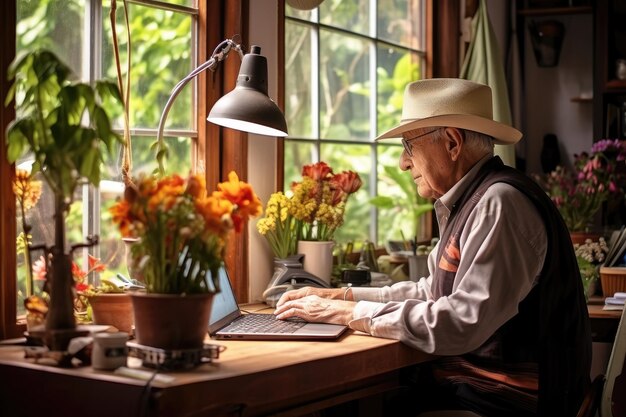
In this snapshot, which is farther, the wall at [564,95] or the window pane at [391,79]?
the wall at [564,95]

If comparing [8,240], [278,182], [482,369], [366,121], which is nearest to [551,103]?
[366,121]

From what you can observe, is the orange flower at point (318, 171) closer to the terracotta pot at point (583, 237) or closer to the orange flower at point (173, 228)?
the orange flower at point (173, 228)

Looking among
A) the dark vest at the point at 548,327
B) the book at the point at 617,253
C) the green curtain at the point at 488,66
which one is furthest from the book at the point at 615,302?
the green curtain at the point at 488,66

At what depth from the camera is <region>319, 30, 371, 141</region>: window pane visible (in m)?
4.07

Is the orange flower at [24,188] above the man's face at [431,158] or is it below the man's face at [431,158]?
below

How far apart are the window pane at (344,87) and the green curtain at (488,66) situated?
681 millimetres

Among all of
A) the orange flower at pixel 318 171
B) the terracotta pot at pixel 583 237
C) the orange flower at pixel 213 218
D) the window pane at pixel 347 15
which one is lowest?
the terracotta pot at pixel 583 237

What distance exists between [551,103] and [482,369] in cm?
309

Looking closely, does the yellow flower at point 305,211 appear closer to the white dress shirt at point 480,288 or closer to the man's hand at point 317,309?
the man's hand at point 317,309

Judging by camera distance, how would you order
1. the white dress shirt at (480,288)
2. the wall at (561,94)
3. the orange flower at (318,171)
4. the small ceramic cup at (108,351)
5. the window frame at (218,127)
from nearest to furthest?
the small ceramic cup at (108,351)
the white dress shirt at (480,288)
the window frame at (218,127)
the orange flower at (318,171)
the wall at (561,94)

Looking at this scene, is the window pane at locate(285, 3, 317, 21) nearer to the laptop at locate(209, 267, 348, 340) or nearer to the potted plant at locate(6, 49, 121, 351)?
the laptop at locate(209, 267, 348, 340)

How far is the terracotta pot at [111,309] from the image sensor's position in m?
2.54

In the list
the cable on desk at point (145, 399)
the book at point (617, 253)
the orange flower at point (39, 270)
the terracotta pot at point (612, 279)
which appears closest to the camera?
the cable on desk at point (145, 399)

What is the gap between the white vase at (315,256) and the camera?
11.5 ft
